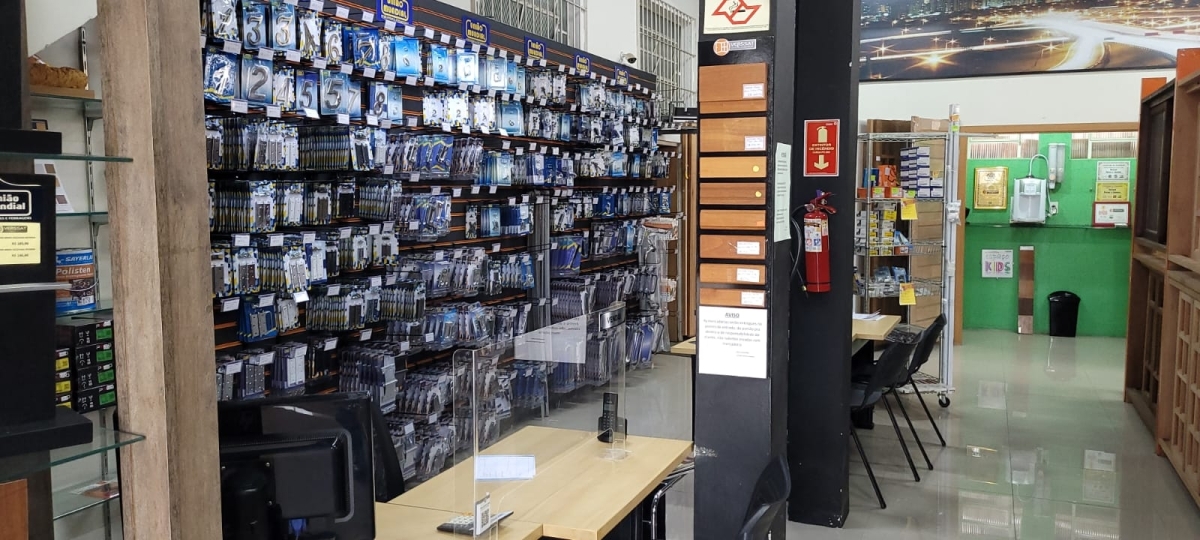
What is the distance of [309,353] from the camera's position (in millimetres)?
4582

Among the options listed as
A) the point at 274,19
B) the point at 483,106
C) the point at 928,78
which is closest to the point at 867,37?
the point at 928,78

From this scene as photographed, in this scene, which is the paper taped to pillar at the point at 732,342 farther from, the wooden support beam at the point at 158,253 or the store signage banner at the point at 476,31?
the store signage banner at the point at 476,31

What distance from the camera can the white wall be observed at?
33.6 feet

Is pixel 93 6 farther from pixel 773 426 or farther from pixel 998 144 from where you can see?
pixel 998 144

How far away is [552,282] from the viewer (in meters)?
7.35

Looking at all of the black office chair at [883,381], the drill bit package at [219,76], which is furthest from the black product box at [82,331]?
the black office chair at [883,381]

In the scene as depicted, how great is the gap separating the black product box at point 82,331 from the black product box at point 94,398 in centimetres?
11

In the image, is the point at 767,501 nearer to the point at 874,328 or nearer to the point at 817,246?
the point at 817,246

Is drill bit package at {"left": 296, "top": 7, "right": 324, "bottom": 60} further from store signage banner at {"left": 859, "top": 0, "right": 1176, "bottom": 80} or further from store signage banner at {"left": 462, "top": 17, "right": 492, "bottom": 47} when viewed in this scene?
store signage banner at {"left": 859, "top": 0, "right": 1176, "bottom": 80}

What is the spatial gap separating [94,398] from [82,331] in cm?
28

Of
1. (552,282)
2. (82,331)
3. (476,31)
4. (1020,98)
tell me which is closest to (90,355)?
(82,331)

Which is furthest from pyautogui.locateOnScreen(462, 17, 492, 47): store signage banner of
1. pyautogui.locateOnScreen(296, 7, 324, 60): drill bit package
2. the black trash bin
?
the black trash bin

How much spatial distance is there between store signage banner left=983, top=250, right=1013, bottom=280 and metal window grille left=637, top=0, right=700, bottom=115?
4.06 meters

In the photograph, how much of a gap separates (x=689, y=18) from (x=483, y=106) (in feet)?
19.5
